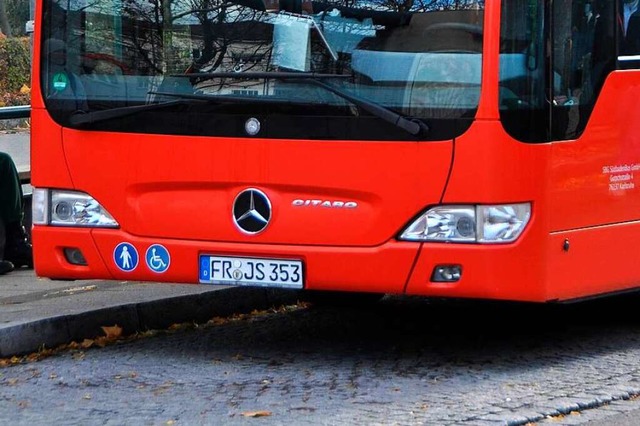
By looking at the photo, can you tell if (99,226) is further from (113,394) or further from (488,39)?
(488,39)

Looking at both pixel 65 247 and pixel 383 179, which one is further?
pixel 65 247

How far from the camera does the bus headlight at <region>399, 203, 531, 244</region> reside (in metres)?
6.98

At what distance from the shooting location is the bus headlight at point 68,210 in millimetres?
7680

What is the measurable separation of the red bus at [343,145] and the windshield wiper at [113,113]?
1 centimetres

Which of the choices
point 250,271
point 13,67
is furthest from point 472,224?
point 13,67

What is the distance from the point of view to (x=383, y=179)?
7.04 m

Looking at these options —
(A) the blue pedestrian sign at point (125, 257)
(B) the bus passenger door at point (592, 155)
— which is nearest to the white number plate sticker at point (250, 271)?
(A) the blue pedestrian sign at point (125, 257)

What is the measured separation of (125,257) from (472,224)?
6.44 ft

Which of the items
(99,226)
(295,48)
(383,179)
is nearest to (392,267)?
(383,179)

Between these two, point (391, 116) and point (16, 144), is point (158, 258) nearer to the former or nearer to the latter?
point (391, 116)

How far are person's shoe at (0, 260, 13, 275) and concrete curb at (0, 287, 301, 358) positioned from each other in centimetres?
231

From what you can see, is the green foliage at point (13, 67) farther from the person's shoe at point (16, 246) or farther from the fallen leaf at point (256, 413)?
the fallen leaf at point (256, 413)

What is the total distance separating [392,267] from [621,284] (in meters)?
1.52

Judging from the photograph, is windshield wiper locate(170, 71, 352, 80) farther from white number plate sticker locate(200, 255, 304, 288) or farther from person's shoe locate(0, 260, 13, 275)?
person's shoe locate(0, 260, 13, 275)
